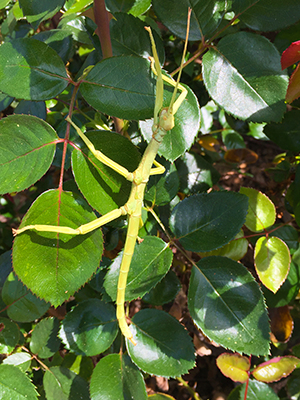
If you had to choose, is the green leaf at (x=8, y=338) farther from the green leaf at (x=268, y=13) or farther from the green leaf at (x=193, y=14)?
the green leaf at (x=268, y=13)

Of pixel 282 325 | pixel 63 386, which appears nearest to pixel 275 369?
pixel 282 325

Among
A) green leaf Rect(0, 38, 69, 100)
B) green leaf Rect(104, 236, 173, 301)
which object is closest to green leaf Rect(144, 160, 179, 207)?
green leaf Rect(104, 236, 173, 301)

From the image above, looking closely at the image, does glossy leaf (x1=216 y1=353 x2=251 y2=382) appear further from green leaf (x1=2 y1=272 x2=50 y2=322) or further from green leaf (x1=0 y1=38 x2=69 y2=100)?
green leaf (x1=0 y1=38 x2=69 y2=100)

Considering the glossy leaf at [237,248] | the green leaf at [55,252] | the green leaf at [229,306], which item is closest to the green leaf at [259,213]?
the glossy leaf at [237,248]

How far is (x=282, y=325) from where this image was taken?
1619 mm

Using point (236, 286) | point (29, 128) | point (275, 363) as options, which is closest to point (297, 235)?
point (236, 286)

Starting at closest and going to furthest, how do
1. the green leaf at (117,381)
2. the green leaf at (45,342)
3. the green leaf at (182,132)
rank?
the green leaf at (182,132), the green leaf at (117,381), the green leaf at (45,342)

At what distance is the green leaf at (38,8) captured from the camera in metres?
1.01

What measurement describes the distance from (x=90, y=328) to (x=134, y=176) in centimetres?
68

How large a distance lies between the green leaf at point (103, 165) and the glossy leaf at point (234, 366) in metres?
0.99

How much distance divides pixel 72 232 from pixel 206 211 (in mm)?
521

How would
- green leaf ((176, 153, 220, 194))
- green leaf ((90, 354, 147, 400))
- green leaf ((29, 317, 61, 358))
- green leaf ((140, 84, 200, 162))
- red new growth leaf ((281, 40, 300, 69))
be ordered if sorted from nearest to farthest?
red new growth leaf ((281, 40, 300, 69)) → green leaf ((140, 84, 200, 162)) → green leaf ((90, 354, 147, 400)) → green leaf ((29, 317, 61, 358)) → green leaf ((176, 153, 220, 194))

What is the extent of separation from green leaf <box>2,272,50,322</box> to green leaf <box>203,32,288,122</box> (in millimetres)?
1094

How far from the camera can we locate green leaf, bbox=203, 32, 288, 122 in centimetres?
105
